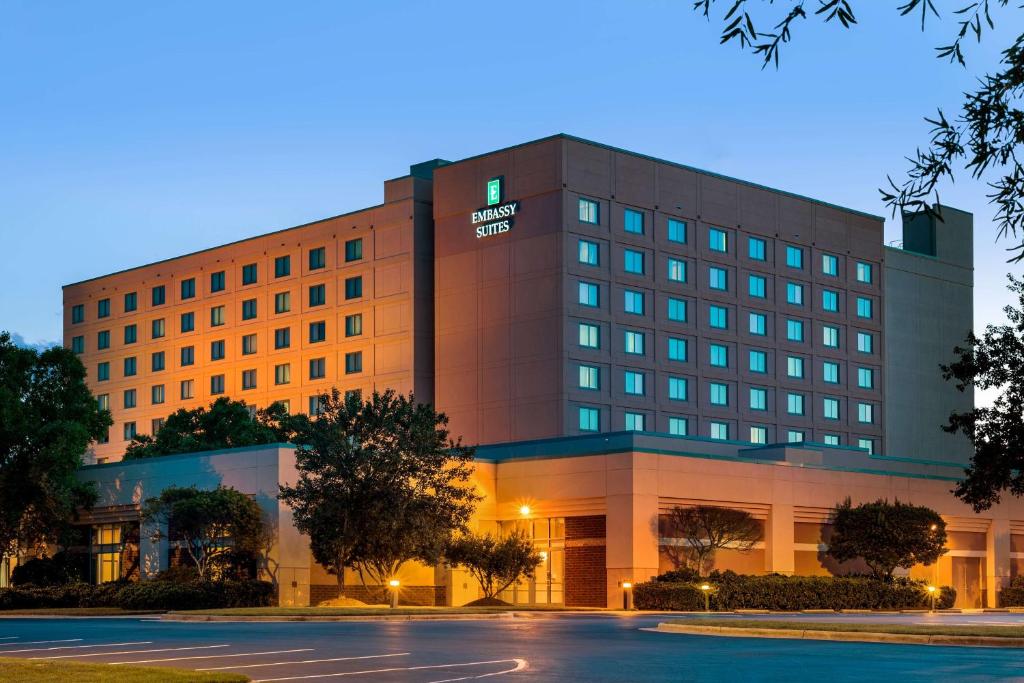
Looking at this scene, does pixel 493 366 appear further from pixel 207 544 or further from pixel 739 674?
pixel 739 674

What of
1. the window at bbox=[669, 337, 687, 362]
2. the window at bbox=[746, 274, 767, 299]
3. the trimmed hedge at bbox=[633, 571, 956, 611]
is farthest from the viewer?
the window at bbox=[746, 274, 767, 299]

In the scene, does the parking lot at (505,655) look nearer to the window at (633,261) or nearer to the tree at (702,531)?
the tree at (702,531)

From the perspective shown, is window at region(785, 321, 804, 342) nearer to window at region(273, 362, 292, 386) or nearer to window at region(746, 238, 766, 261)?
window at region(746, 238, 766, 261)

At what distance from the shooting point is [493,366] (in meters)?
95.6

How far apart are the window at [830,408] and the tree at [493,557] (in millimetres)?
49389

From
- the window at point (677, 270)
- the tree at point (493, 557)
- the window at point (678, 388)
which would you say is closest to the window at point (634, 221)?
the window at point (677, 270)

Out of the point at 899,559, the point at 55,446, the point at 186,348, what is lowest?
the point at 899,559

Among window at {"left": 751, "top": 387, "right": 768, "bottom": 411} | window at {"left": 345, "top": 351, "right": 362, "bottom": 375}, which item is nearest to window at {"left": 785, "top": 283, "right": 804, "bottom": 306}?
window at {"left": 751, "top": 387, "right": 768, "bottom": 411}

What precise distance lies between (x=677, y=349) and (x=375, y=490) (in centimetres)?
4480

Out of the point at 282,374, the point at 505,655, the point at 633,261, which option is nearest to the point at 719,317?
the point at 633,261

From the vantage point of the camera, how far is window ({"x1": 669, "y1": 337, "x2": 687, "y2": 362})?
97.9m

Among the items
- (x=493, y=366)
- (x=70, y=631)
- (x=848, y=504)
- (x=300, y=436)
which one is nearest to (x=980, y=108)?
(x=70, y=631)

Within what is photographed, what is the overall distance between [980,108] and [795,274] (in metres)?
94.3

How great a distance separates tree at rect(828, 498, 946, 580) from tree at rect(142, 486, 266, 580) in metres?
26.1
